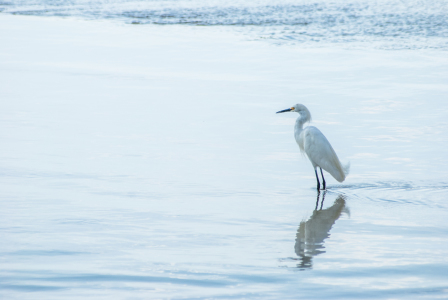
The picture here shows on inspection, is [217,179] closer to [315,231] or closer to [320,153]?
[320,153]

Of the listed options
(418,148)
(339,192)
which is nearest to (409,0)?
(418,148)

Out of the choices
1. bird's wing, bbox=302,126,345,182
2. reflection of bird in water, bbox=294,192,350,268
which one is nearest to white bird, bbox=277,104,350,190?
bird's wing, bbox=302,126,345,182

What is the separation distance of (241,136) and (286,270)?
3895 millimetres

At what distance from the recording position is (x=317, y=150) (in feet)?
22.4

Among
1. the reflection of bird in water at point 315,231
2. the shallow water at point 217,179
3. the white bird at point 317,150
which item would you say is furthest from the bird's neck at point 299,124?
the reflection of bird in water at point 315,231

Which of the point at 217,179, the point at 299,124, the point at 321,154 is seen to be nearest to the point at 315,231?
the point at 217,179

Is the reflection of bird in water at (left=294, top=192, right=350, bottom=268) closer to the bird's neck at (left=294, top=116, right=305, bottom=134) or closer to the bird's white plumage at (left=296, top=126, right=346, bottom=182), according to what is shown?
the bird's white plumage at (left=296, top=126, right=346, bottom=182)

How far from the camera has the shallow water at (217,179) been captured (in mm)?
4105

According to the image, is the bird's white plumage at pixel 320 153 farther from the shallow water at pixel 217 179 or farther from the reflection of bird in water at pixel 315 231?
the reflection of bird in water at pixel 315 231

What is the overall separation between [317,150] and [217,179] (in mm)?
1201

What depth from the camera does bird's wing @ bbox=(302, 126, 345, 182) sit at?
21.7ft

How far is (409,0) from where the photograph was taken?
72.3 feet

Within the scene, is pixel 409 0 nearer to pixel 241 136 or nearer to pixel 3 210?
pixel 241 136

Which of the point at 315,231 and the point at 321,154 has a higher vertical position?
the point at 321,154
